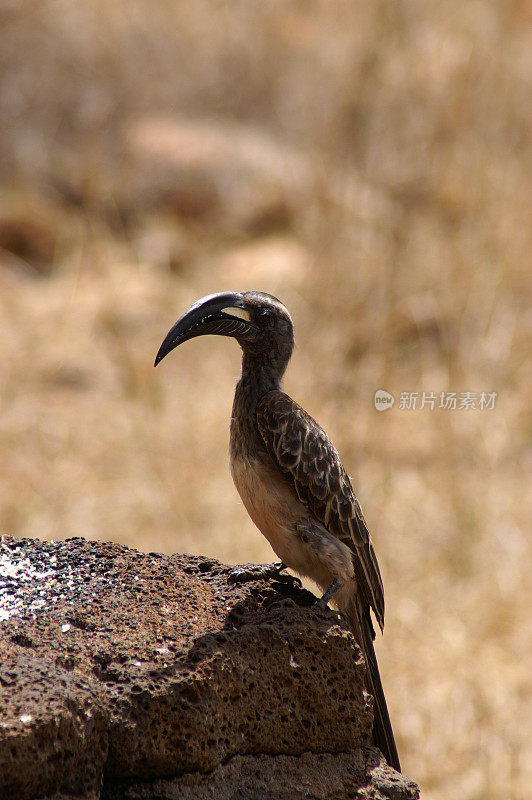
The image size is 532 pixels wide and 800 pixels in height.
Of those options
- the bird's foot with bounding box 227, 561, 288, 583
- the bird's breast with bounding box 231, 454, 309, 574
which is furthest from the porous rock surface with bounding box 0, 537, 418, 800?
the bird's breast with bounding box 231, 454, 309, 574

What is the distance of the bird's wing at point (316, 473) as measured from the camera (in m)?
3.72

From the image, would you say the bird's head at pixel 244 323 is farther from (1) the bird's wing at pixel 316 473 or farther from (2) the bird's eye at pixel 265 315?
(1) the bird's wing at pixel 316 473

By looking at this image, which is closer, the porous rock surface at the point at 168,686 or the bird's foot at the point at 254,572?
the porous rock surface at the point at 168,686

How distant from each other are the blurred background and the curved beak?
426cm

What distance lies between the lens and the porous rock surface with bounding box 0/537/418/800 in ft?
8.96

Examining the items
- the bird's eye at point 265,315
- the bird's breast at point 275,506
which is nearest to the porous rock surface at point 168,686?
the bird's breast at point 275,506

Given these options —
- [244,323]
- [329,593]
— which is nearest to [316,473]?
[329,593]

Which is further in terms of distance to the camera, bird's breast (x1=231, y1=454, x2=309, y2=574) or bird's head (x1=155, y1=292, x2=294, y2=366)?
bird's breast (x1=231, y1=454, x2=309, y2=574)

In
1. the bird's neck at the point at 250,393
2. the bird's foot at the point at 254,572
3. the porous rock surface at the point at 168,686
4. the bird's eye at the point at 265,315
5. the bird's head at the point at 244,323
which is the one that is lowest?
the porous rock surface at the point at 168,686

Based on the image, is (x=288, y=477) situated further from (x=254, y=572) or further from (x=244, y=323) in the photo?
(x=244, y=323)

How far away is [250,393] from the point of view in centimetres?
395

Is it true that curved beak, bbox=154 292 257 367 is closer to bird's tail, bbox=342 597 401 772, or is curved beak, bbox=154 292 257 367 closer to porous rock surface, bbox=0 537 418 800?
porous rock surface, bbox=0 537 418 800

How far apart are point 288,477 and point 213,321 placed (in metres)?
0.65

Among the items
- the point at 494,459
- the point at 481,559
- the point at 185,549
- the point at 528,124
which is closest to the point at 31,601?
the point at 185,549
